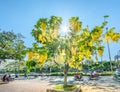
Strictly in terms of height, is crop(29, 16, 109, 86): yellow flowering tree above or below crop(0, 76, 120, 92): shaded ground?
above

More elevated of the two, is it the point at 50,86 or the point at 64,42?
the point at 64,42

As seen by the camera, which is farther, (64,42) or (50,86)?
(50,86)

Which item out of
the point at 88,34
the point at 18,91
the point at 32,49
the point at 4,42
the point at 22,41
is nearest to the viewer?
the point at 88,34

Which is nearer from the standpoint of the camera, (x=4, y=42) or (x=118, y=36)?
(x=118, y=36)

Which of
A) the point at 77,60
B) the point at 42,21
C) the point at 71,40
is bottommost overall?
the point at 77,60

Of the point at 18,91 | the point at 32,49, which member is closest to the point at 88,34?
the point at 32,49

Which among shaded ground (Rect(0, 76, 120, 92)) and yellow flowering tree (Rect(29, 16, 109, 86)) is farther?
shaded ground (Rect(0, 76, 120, 92))

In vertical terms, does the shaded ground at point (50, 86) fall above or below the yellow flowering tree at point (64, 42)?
below

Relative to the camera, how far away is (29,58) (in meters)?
18.4

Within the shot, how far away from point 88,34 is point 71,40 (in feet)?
5.95

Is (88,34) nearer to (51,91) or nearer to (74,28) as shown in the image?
(74,28)

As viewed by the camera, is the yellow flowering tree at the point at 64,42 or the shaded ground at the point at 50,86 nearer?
the yellow flowering tree at the point at 64,42

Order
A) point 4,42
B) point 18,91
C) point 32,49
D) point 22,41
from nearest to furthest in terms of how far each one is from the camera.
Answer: point 32,49
point 18,91
point 4,42
point 22,41

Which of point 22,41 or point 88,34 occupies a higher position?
point 22,41
